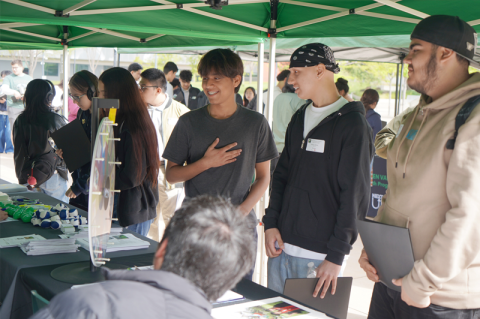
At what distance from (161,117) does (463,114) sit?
10.0 feet

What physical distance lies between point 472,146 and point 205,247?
894 millimetres

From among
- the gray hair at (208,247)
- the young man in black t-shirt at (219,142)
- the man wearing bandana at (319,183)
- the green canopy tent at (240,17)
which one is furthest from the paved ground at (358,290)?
the gray hair at (208,247)

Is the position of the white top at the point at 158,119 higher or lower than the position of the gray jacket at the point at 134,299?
higher

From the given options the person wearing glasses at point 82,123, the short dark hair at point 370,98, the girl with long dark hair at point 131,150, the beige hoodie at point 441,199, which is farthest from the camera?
the short dark hair at point 370,98

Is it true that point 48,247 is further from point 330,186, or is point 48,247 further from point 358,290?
point 358,290

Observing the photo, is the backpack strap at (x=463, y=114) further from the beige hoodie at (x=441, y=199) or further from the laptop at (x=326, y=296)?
the laptop at (x=326, y=296)

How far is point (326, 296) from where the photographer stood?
1777 mm

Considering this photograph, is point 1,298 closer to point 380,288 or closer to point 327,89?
point 380,288

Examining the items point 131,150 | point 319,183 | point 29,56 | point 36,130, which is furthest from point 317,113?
point 29,56

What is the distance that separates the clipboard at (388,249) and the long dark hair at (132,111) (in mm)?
1170

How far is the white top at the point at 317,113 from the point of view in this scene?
6.57 ft

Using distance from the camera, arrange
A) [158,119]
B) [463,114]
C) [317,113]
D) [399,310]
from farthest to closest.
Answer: [158,119] < [317,113] < [399,310] < [463,114]

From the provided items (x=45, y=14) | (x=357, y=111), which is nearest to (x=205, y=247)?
(x=357, y=111)

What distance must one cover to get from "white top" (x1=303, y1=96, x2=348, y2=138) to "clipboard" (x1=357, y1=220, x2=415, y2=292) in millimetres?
646
